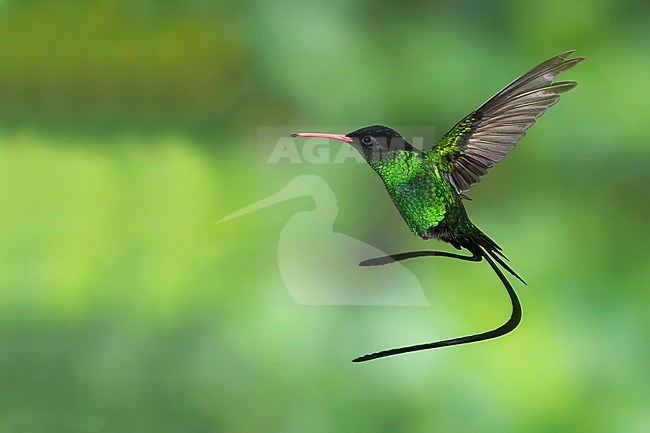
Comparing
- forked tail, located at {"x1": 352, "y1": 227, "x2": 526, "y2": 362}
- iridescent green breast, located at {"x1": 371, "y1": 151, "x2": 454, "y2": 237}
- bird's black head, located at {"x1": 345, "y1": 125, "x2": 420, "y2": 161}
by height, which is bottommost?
forked tail, located at {"x1": 352, "y1": 227, "x2": 526, "y2": 362}

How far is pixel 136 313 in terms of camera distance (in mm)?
1353

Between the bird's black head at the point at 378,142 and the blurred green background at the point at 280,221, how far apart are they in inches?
2.3

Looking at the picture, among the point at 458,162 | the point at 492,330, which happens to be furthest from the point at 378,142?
the point at 492,330

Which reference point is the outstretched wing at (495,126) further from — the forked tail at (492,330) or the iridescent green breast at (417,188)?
the forked tail at (492,330)

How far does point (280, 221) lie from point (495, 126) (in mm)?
376

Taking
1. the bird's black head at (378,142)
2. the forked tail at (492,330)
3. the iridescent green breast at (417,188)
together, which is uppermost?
the bird's black head at (378,142)

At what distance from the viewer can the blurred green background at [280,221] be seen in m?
1.34

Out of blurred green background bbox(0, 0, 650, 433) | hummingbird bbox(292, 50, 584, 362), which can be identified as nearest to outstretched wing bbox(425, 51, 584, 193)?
hummingbird bbox(292, 50, 584, 362)

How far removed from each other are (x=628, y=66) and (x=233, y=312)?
73 centimetres

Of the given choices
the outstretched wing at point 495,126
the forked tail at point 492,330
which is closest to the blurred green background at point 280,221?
the forked tail at point 492,330

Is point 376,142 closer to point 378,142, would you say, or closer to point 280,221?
point 378,142

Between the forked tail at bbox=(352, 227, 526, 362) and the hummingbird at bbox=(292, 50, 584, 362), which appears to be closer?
the hummingbird at bbox=(292, 50, 584, 362)

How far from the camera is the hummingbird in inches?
46.2

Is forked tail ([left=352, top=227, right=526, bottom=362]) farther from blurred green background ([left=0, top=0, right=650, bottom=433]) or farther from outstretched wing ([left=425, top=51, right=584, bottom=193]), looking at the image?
outstretched wing ([left=425, top=51, right=584, bottom=193])
